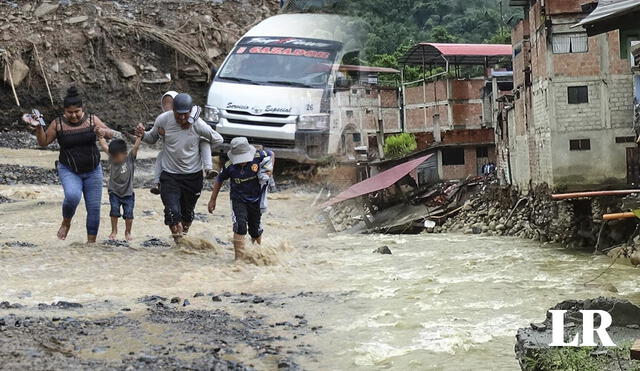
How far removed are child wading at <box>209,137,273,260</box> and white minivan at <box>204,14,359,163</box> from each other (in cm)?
443

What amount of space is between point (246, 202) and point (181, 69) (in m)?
17.7

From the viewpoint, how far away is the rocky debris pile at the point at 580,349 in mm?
4824

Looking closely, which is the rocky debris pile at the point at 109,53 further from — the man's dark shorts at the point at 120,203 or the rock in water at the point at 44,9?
the man's dark shorts at the point at 120,203

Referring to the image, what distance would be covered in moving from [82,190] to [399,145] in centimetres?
2429

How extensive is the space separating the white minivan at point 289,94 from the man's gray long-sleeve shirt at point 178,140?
443cm

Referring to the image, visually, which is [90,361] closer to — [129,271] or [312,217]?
[129,271]

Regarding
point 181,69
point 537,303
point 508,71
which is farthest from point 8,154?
point 508,71

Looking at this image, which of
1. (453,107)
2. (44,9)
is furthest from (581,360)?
(453,107)

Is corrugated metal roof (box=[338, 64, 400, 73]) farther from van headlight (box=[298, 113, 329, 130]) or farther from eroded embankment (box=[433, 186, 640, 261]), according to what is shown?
eroded embankment (box=[433, 186, 640, 261])

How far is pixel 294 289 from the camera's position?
9.09 metres

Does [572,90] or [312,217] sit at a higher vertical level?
[572,90]

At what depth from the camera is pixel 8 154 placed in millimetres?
21484

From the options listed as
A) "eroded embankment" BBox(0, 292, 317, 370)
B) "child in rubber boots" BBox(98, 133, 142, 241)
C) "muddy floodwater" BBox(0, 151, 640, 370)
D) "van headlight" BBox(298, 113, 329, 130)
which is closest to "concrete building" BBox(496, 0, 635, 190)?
"muddy floodwater" BBox(0, 151, 640, 370)

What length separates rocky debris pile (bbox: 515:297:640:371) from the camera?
482 centimetres
